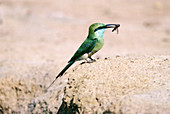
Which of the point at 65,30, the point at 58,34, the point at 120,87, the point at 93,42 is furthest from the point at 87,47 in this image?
the point at 65,30

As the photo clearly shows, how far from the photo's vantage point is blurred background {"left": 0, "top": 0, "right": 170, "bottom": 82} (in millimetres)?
7422

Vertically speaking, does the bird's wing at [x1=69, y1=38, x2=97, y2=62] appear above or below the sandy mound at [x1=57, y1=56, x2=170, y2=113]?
above

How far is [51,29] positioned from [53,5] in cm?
375

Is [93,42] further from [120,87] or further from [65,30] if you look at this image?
[65,30]

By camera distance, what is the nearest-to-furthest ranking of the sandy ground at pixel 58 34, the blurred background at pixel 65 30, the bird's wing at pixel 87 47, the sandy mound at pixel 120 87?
1. the sandy mound at pixel 120 87
2. the bird's wing at pixel 87 47
3. the sandy ground at pixel 58 34
4. the blurred background at pixel 65 30

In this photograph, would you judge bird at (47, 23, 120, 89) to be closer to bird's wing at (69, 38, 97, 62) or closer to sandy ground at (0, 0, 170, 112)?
bird's wing at (69, 38, 97, 62)

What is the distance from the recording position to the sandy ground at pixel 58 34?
618cm

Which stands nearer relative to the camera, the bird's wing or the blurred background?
the bird's wing

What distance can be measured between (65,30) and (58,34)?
536 mm

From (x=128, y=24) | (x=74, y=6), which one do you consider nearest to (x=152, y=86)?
(x=128, y=24)

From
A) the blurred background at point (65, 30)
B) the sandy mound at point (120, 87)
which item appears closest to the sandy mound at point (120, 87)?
the sandy mound at point (120, 87)

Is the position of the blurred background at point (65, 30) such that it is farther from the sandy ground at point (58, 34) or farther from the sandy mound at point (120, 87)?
the sandy mound at point (120, 87)

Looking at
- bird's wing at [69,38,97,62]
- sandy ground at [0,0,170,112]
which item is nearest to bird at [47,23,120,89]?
bird's wing at [69,38,97,62]

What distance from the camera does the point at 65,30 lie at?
37.7 ft
